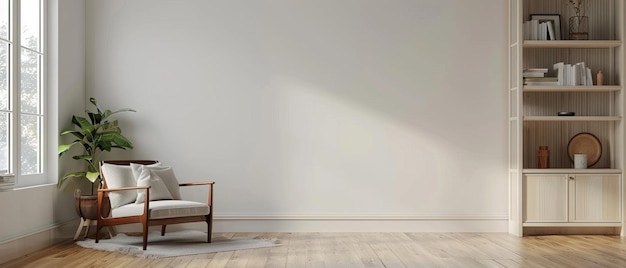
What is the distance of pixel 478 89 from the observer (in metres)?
7.27

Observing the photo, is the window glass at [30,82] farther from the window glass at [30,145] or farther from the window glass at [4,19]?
the window glass at [4,19]

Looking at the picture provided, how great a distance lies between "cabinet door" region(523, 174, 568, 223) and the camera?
6.89 meters

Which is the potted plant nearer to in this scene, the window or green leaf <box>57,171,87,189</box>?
green leaf <box>57,171,87,189</box>

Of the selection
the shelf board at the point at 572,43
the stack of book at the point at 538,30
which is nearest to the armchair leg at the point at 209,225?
the shelf board at the point at 572,43

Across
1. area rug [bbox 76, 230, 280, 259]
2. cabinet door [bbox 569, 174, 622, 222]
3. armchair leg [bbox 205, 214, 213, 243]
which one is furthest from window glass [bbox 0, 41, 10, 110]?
cabinet door [bbox 569, 174, 622, 222]

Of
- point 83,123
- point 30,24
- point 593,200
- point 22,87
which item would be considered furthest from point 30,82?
point 593,200

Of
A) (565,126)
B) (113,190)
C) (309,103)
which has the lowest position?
(113,190)

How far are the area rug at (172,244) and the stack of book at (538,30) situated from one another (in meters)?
3.21

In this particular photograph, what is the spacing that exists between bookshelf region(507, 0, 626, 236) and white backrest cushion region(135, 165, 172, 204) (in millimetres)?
3327

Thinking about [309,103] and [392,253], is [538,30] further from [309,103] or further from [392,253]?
[392,253]

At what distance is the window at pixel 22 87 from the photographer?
5645 millimetres

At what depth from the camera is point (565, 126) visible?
731 centimetres

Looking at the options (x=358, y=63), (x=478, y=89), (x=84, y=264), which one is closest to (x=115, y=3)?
(x=358, y=63)

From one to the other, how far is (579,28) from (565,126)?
0.99 meters
